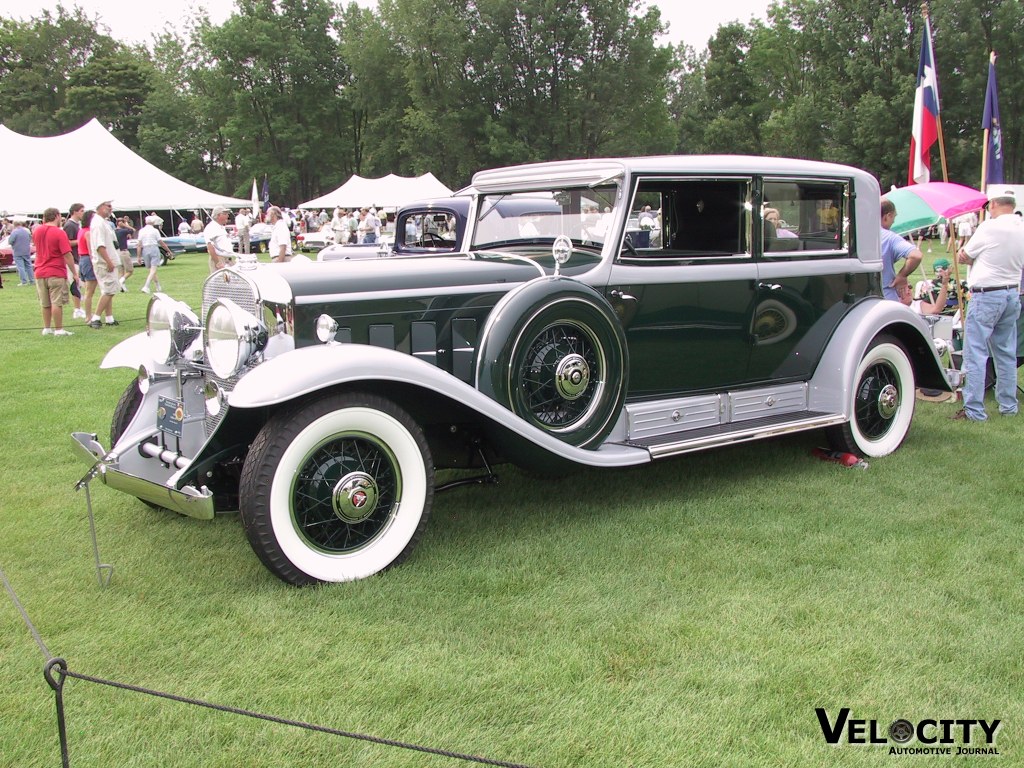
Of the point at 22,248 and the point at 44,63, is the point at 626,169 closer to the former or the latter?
the point at 22,248

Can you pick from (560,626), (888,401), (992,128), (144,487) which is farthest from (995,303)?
(144,487)

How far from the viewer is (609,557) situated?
3904mm

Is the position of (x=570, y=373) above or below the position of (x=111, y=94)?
Answer: below

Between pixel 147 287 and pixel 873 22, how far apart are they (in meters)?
33.1

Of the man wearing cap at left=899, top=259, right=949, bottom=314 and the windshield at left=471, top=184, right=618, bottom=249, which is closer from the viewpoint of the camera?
the windshield at left=471, top=184, right=618, bottom=249

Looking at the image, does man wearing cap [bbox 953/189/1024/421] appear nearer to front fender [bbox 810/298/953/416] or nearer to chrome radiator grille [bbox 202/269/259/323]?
front fender [bbox 810/298/953/416]

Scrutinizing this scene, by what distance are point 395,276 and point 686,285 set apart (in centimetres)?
162

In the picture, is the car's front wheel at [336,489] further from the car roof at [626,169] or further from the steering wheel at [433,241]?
the steering wheel at [433,241]

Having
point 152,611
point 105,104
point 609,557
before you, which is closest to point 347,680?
point 152,611

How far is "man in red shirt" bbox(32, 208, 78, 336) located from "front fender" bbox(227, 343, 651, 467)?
8.71 metres

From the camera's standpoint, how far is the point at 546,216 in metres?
5.07

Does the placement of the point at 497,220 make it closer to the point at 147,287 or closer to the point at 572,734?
the point at 572,734

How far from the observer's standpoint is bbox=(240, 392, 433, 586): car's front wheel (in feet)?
11.1

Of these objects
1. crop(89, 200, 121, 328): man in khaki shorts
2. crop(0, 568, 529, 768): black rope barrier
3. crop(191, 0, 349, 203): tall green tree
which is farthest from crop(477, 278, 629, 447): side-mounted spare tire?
crop(191, 0, 349, 203): tall green tree
